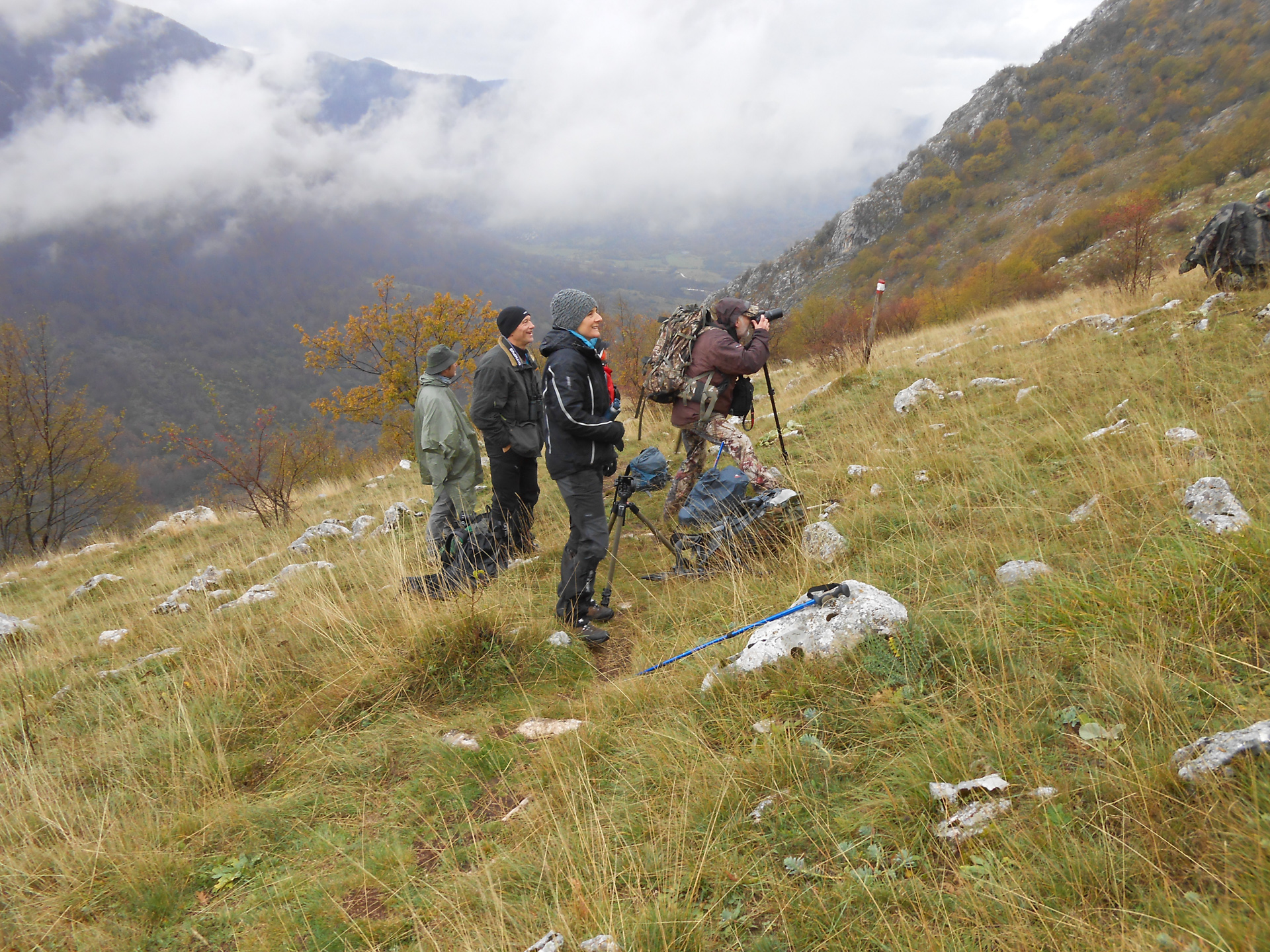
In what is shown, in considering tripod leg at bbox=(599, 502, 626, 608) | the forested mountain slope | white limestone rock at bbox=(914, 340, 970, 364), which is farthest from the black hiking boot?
the forested mountain slope

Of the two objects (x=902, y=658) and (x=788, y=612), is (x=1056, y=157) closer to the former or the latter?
(x=788, y=612)

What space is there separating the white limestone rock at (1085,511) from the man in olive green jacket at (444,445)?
16.1ft

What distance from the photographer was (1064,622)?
261 cm

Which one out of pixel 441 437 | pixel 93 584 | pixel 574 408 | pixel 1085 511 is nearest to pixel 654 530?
pixel 574 408

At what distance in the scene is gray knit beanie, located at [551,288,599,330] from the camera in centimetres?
438

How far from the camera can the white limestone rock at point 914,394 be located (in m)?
7.69

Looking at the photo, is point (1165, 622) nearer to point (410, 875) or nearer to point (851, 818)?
point (851, 818)

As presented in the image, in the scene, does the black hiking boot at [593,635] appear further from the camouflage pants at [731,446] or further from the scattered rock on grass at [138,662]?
the scattered rock on grass at [138,662]

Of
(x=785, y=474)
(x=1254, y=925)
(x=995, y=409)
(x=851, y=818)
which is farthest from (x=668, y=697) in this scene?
(x=995, y=409)

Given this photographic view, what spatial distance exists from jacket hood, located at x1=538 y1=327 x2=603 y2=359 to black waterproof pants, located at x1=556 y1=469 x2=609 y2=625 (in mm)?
893

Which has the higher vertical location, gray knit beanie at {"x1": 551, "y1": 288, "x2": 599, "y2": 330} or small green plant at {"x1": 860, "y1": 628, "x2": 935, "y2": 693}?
gray knit beanie at {"x1": 551, "y1": 288, "x2": 599, "y2": 330}

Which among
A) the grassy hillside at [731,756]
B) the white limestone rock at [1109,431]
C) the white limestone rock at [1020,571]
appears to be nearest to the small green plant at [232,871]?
the grassy hillside at [731,756]

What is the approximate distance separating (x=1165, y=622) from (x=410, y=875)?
3247mm

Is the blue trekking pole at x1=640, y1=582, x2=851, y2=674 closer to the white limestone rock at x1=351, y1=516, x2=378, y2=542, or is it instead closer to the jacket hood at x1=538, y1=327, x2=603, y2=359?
the jacket hood at x1=538, y1=327, x2=603, y2=359
